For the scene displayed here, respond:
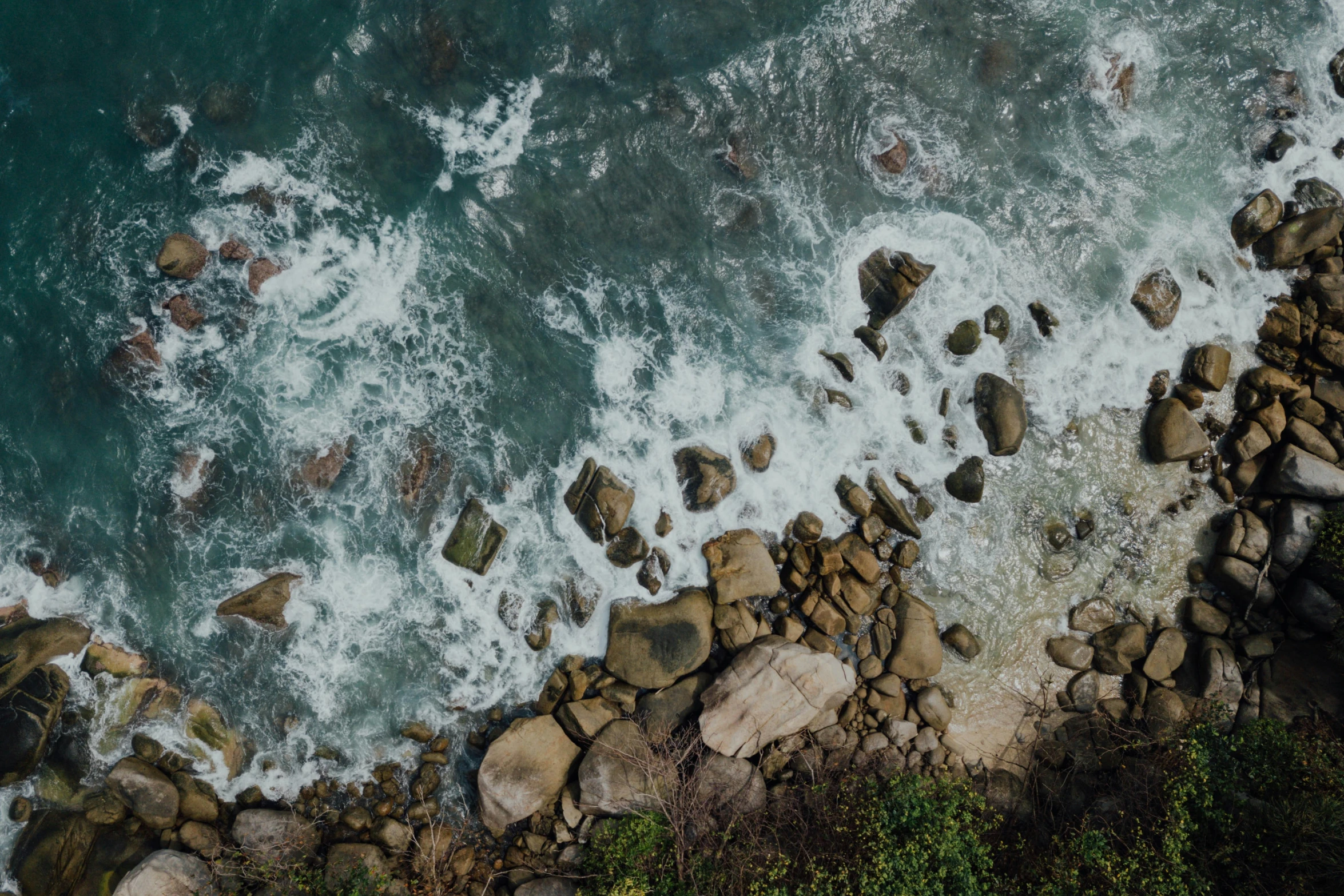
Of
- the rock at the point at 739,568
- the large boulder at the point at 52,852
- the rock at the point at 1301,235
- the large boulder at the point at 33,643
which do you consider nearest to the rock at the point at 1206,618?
the rock at the point at 1301,235

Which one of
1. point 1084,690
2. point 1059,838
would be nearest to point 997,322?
point 1084,690

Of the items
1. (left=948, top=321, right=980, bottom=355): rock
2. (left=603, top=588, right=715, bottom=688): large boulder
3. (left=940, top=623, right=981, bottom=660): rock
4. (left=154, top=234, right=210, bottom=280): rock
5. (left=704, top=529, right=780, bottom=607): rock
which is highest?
(left=154, top=234, right=210, bottom=280): rock

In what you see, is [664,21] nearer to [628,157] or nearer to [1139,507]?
[628,157]

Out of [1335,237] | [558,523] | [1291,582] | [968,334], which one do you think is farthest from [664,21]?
[1291,582]

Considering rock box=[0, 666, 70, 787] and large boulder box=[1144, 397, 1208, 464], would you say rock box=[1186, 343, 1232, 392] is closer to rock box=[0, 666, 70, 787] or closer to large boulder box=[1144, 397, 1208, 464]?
large boulder box=[1144, 397, 1208, 464]

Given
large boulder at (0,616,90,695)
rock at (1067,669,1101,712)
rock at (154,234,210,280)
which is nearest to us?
large boulder at (0,616,90,695)

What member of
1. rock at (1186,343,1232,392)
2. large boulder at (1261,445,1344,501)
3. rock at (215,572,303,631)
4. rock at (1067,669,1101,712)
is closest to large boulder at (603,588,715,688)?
rock at (215,572,303,631)

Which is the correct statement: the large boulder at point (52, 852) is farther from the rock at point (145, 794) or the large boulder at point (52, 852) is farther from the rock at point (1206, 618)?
the rock at point (1206, 618)

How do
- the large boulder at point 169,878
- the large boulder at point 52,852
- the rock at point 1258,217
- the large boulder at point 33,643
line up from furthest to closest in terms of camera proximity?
1. the rock at point 1258,217
2. the large boulder at point 33,643
3. the large boulder at point 52,852
4. the large boulder at point 169,878
